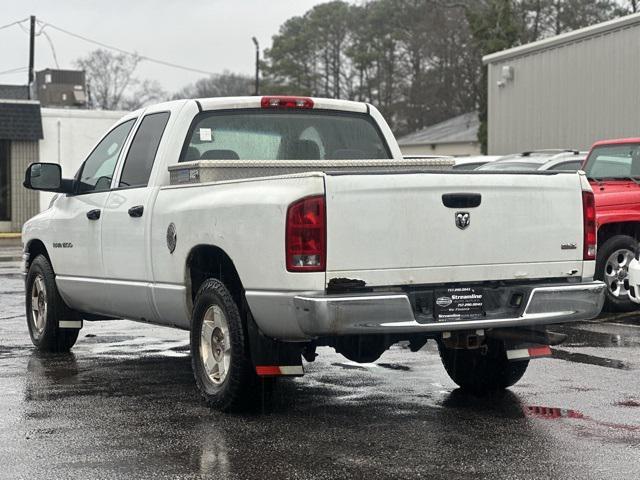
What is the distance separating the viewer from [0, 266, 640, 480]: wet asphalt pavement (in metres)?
5.60

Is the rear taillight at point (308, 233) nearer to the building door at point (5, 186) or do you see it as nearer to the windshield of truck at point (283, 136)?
the windshield of truck at point (283, 136)

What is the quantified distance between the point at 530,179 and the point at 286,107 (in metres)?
2.23

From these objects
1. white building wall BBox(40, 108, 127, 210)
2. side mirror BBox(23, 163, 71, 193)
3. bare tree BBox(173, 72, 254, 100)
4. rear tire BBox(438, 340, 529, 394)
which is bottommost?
rear tire BBox(438, 340, 529, 394)

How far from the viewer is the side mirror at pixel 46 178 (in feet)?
29.8

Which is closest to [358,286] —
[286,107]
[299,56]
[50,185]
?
[286,107]

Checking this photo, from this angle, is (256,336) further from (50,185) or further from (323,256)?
(50,185)

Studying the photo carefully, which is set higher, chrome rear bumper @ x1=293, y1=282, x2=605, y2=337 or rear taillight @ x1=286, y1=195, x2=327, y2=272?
rear taillight @ x1=286, y1=195, x2=327, y2=272

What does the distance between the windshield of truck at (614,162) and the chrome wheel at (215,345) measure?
7.18m

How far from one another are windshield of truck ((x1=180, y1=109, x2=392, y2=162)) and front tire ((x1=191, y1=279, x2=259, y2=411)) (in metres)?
1.29

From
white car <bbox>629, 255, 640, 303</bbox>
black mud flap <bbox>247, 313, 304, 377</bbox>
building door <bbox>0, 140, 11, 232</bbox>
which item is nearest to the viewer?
black mud flap <bbox>247, 313, 304, 377</bbox>

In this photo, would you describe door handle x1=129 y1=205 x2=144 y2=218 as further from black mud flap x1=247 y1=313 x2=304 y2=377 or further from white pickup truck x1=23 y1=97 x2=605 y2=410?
black mud flap x1=247 y1=313 x2=304 y2=377

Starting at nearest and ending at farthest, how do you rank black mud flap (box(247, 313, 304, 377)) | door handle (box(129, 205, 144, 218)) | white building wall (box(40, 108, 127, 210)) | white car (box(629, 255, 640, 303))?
black mud flap (box(247, 313, 304, 377)) < door handle (box(129, 205, 144, 218)) < white car (box(629, 255, 640, 303)) < white building wall (box(40, 108, 127, 210))

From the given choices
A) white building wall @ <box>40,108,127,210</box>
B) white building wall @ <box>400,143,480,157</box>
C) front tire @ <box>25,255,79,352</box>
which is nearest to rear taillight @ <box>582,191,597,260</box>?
front tire @ <box>25,255,79,352</box>

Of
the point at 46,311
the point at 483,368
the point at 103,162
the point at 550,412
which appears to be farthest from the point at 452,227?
the point at 46,311
